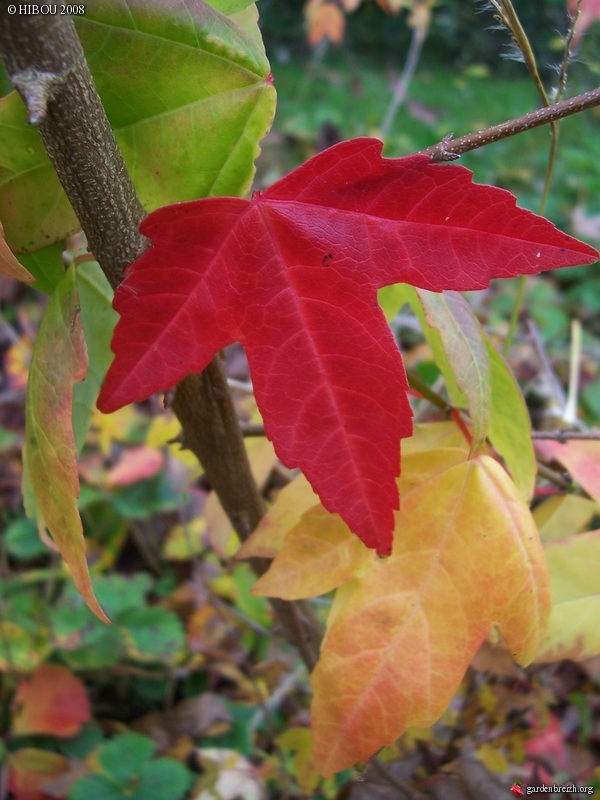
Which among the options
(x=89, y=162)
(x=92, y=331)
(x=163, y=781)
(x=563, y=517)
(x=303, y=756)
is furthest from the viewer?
(x=163, y=781)

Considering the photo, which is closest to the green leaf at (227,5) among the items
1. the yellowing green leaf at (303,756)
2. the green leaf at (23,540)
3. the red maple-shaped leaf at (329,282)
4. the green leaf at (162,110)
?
the green leaf at (162,110)

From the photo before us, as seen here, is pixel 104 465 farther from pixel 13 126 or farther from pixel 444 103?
pixel 444 103

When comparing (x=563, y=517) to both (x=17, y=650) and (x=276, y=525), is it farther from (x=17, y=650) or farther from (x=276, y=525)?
(x=17, y=650)

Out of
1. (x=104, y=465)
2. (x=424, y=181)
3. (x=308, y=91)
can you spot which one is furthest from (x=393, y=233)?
(x=308, y=91)

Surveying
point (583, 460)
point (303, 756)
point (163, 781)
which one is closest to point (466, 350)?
point (583, 460)

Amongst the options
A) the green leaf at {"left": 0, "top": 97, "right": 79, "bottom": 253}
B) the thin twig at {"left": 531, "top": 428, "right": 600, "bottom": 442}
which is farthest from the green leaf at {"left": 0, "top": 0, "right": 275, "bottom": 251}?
the thin twig at {"left": 531, "top": 428, "right": 600, "bottom": 442}
